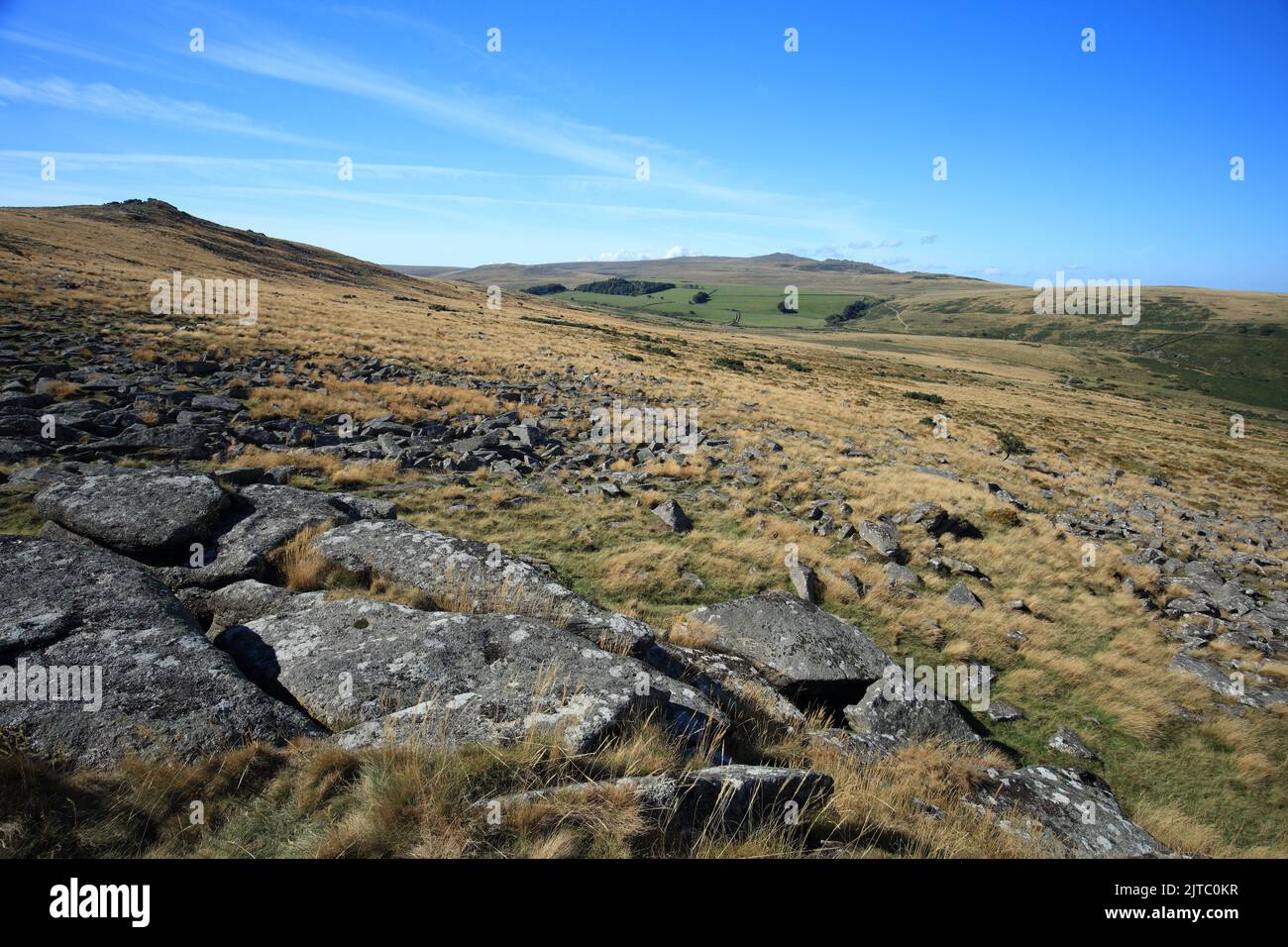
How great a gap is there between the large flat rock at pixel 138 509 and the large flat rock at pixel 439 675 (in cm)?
253

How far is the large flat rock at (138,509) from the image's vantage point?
691 centimetres

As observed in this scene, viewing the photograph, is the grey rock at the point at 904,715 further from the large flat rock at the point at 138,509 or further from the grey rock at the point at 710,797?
the large flat rock at the point at 138,509

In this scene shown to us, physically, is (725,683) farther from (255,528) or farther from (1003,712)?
(255,528)

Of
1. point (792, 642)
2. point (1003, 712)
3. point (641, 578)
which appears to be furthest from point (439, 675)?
point (1003, 712)

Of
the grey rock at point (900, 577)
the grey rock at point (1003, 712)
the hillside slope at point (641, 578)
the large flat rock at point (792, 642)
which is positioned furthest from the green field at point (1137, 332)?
the large flat rock at point (792, 642)

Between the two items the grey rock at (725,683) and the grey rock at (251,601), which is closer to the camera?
the grey rock at (251,601)

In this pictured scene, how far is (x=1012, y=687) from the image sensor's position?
8.70 meters

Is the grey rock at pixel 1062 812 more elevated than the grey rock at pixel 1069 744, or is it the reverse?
the grey rock at pixel 1062 812

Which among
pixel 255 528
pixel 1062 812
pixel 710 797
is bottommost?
pixel 1062 812

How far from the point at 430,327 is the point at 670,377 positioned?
19.4 meters

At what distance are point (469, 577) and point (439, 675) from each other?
237 cm

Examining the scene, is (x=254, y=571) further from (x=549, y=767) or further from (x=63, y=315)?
(x=63, y=315)

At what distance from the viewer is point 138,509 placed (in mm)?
7184

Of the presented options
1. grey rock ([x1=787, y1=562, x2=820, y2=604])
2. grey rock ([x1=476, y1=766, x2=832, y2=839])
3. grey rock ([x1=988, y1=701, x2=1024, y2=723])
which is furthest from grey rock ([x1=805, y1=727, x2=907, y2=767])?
grey rock ([x1=787, y1=562, x2=820, y2=604])
